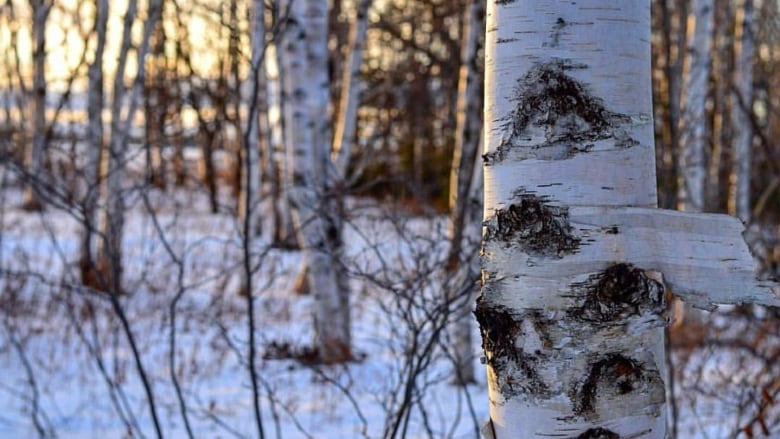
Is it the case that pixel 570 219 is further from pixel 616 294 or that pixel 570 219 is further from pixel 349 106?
pixel 349 106

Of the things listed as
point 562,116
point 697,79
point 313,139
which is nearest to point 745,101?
point 697,79

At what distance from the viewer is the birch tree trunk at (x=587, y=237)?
153cm

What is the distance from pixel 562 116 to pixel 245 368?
4324 mm

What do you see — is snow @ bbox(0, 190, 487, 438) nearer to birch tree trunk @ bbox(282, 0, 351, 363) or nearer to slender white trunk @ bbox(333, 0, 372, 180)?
birch tree trunk @ bbox(282, 0, 351, 363)

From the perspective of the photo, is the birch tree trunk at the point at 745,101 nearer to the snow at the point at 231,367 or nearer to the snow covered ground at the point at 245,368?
the snow covered ground at the point at 245,368

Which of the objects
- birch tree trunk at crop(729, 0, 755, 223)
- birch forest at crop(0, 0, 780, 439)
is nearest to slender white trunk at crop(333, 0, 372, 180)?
birch forest at crop(0, 0, 780, 439)

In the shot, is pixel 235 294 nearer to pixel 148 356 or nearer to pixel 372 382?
pixel 148 356

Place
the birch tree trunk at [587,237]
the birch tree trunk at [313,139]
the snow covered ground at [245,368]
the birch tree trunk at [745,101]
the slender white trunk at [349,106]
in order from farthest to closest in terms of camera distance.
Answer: the birch tree trunk at [745,101] → the slender white trunk at [349,106] → the birch tree trunk at [313,139] → the snow covered ground at [245,368] → the birch tree trunk at [587,237]

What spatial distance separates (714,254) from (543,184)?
0.98 feet

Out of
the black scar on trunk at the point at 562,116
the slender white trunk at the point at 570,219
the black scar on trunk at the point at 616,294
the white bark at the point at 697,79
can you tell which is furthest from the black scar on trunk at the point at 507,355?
the white bark at the point at 697,79

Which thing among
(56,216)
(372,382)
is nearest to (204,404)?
(372,382)

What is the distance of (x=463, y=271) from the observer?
419 cm

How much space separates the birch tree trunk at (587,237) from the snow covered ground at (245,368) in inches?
61.1

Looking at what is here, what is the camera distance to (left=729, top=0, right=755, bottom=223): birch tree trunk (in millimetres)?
8773
